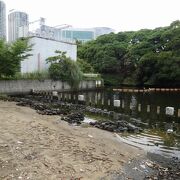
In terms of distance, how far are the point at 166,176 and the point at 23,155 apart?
4.13m

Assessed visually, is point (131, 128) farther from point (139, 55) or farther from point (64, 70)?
point (139, 55)

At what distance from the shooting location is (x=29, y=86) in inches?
1296

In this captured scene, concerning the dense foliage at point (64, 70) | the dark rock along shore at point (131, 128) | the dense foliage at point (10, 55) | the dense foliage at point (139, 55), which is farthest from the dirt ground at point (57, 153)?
the dense foliage at point (139, 55)

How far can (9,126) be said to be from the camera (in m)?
12.0

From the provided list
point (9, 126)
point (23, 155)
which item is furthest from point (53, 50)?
point (23, 155)

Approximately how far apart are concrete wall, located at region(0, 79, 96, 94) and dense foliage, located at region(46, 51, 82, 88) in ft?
3.42

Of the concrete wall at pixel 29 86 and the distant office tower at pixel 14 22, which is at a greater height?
the distant office tower at pixel 14 22

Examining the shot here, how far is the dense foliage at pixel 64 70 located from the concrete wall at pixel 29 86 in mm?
1042

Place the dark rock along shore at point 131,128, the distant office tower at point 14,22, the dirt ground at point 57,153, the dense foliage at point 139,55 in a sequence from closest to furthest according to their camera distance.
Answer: the dirt ground at point 57,153 < the dark rock along shore at point 131,128 < the dense foliage at point 139,55 < the distant office tower at point 14,22

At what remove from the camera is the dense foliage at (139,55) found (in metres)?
45.1

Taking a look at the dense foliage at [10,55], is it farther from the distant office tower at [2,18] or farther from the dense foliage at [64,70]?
the distant office tower at [2,18]

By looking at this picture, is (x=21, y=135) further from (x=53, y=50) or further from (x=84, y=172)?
(x=53, y=50)

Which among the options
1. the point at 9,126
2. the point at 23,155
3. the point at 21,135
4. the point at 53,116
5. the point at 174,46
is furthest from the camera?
the point at 174,46

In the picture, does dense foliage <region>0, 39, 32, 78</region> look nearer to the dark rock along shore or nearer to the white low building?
the white low building
